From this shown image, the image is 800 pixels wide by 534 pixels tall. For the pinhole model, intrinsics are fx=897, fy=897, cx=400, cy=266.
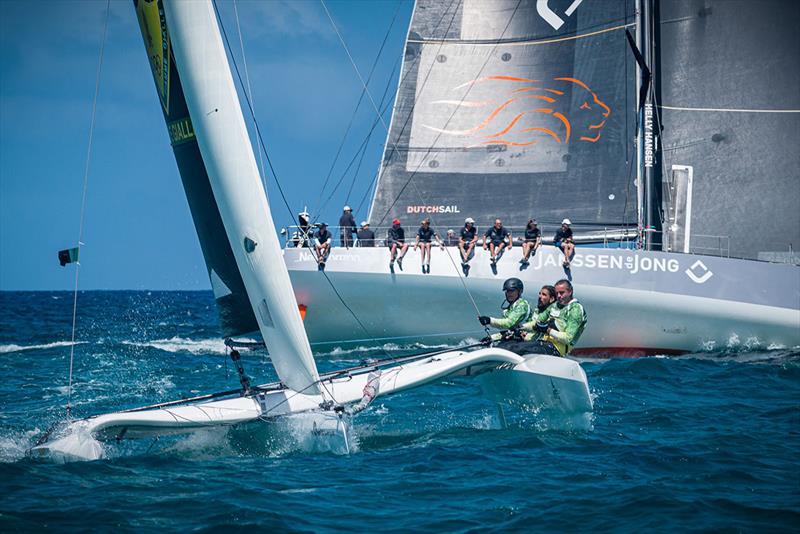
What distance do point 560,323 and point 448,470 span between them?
258cm

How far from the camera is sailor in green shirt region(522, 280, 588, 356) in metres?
9.50

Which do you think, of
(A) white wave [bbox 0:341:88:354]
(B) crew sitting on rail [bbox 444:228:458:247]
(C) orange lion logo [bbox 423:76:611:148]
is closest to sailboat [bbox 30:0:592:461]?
(B) crew sitting on rail [bbox 444:228:458:247]

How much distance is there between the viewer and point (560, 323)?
9.55 meters

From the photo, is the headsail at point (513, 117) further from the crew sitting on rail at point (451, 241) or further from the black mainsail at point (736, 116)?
the black mainsail at point (736, 116)

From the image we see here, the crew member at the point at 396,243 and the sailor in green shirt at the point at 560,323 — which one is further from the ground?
the crew member at the point at 396,243

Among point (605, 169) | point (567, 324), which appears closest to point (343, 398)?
point (567, 324)

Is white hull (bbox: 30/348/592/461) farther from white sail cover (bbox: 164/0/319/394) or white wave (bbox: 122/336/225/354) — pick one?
white wave (bbox: 122/336/225/354)

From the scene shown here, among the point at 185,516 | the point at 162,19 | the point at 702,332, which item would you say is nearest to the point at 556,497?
the point at 185,516

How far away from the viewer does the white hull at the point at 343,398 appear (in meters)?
7.72

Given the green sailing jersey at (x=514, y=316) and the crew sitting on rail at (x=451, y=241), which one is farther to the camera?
the crew sitting on rail at (x=451, y=241)

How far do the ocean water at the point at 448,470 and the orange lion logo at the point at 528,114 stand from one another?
7.42 meters

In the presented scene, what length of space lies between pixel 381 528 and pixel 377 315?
457 inches

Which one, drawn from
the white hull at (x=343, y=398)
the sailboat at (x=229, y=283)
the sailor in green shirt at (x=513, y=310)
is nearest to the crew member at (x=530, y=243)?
the sailor in green shirt at (x=513, y=310)

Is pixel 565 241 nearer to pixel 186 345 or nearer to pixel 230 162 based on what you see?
pixel 186 345
